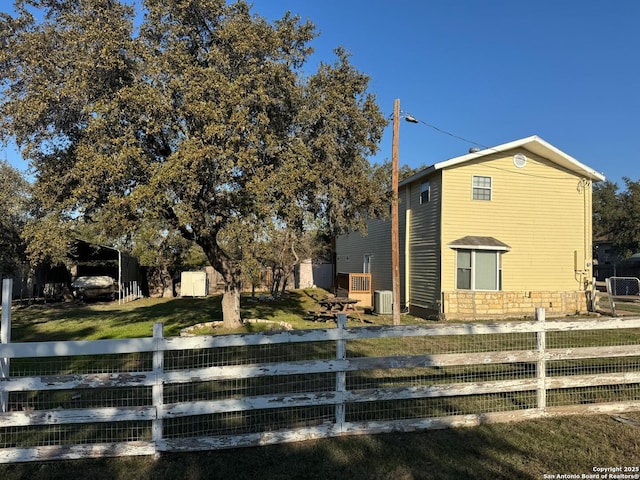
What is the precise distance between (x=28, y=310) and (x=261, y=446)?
19.6m

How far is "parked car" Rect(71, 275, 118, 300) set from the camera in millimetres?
23500

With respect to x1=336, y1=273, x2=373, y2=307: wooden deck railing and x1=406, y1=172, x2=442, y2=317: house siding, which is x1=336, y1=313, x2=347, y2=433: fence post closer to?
x1=406, y1=172, x2=442, y2=317: house siding

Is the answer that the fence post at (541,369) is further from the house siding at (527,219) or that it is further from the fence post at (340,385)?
the house siding at (527,219)

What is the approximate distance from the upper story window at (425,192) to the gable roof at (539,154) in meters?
0.39

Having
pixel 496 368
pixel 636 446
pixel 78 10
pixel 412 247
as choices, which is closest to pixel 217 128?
pixel 78 10

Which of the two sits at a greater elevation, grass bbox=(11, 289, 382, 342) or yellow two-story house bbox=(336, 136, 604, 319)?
yellow two-story house bbox=(336, 136, 604, 319)

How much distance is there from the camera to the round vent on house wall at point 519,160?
16219 mm

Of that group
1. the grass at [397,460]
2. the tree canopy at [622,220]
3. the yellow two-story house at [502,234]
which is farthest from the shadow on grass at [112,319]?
the tree canopy at [622,220]

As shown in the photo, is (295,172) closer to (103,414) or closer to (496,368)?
(496,368)

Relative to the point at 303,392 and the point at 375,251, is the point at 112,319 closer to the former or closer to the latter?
the point at 375,251

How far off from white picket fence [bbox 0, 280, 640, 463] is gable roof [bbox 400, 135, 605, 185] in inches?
384

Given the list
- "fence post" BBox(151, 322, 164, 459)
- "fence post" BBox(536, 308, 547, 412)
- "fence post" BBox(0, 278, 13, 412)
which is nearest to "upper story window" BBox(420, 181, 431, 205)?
"fence post" BBox(536, 308, 547, 412)

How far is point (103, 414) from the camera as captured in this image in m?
3.82

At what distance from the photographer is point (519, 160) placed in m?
16.2
